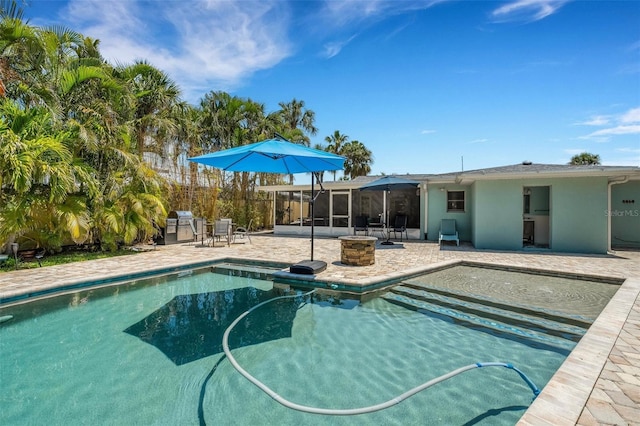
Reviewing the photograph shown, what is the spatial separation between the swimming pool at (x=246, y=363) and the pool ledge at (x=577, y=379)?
35 centimetres

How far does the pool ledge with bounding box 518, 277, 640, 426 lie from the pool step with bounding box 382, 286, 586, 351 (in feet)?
1.19

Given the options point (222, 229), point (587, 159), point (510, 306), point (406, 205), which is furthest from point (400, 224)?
point (587, 159)

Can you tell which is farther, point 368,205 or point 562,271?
point 368,205

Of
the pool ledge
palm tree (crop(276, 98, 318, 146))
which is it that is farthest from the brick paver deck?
palm tree (crop(276, 98, 318, 146))

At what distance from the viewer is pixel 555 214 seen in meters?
10.5

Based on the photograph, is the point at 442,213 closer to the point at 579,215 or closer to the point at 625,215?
the point at 579,215

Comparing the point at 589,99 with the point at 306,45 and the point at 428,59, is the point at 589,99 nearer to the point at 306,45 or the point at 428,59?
the point at 428,59

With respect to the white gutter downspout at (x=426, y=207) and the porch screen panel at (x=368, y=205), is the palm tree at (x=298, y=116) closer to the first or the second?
the porch screen panel at (x=368, y=205)

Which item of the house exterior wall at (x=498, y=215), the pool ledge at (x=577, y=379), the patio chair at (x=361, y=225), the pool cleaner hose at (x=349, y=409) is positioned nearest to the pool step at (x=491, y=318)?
the pool ledge at (x=577, y=379)

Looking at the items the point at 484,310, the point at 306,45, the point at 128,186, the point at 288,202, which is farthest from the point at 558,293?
the point at 288,202

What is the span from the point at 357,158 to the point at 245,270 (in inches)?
932

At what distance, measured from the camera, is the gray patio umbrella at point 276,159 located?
523 cm

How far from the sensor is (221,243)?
468 inches

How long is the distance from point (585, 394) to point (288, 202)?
47.9 ft
